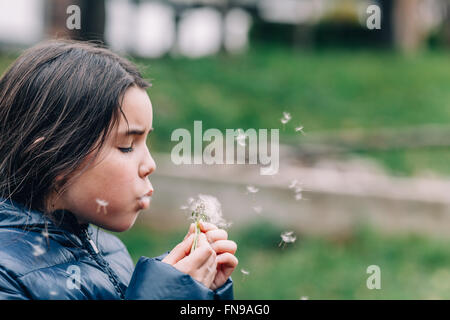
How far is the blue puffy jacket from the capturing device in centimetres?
137

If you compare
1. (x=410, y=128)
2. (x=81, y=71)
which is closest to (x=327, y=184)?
(x=410, y=128)

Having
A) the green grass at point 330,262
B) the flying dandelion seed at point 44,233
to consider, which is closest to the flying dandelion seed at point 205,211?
the flying dandelion seed at point 44,233

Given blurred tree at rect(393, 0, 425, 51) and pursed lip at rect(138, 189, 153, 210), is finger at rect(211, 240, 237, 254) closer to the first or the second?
pursed lip at rect(138, 189, 153, 210)

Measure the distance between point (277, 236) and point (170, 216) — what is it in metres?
0.97

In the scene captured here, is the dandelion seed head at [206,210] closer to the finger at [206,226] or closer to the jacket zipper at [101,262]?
the finger at [206,226]

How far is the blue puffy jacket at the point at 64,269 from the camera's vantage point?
137 centimetres

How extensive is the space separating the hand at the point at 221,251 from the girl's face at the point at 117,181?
0.18 metres

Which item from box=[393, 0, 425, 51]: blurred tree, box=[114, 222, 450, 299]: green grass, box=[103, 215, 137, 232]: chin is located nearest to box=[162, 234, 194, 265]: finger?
box=[103, 215, 137, 232]: chin

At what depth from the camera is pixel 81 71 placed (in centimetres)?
150

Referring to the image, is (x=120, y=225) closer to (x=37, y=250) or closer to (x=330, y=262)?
(x=37, y=250)

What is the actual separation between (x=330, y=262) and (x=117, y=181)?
3.32 m

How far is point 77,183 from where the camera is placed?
1.44 meters

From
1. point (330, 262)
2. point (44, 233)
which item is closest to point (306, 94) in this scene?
point (330, 262)

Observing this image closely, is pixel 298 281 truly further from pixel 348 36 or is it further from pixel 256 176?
pixel 348 36
